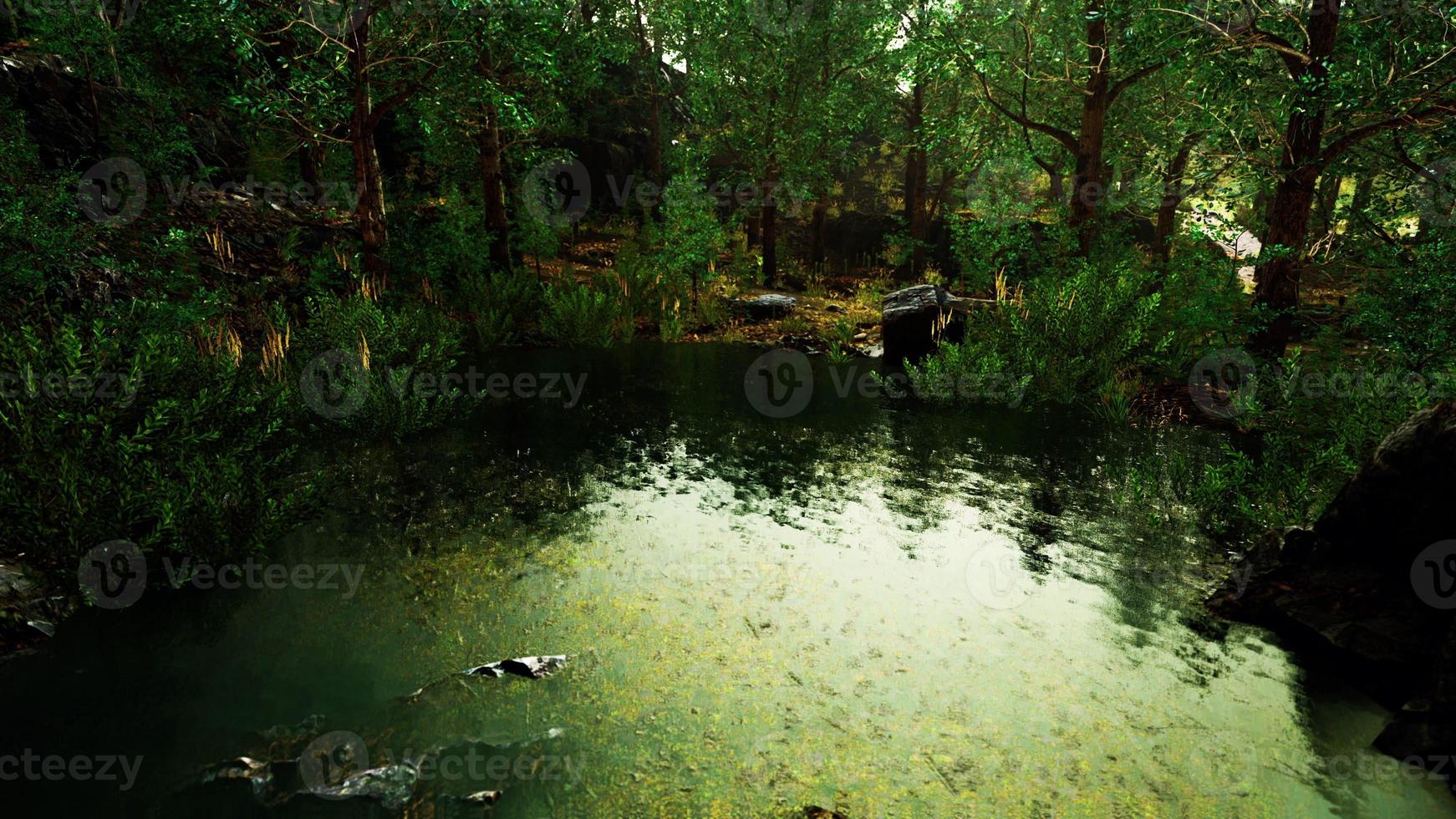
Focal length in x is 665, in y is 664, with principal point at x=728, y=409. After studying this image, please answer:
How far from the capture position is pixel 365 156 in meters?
9.12

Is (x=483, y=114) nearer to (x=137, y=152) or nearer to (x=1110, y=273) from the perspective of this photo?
(x=137, y=152)

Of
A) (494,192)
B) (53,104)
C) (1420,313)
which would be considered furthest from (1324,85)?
(53,104)

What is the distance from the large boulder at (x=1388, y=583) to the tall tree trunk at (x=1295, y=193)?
14.9 ft

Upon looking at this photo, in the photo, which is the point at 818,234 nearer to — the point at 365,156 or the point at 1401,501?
the point at 365,156

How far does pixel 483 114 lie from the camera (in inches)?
466

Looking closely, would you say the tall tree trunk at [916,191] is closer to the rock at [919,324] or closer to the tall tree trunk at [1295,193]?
the rock at [919,324]

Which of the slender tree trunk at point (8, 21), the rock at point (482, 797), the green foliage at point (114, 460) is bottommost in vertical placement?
the rock at point (482, 797)

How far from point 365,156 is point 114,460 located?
6.52 metres

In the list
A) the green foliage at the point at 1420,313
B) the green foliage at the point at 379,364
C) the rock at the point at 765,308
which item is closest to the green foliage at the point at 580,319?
the green foliage at the point at 379,364

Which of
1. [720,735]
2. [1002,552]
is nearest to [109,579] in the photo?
[720,735]

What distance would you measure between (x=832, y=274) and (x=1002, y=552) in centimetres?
1758

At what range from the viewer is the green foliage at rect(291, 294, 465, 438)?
6719mm

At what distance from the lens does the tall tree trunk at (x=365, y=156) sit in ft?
28.6

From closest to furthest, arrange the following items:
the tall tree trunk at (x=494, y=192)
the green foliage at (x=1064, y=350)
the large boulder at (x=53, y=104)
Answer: the large boulder at (x=53, y=104), the green foliage at (x=1064, y=350), the tall tree trunk at (x=494, y=192)
